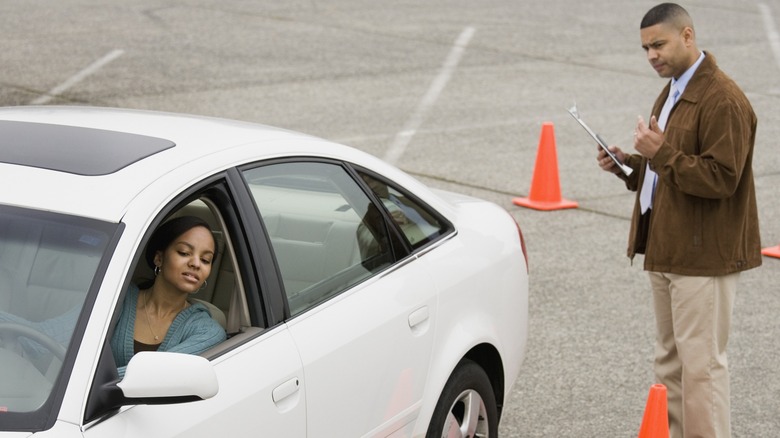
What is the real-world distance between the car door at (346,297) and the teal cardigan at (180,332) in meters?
0.25

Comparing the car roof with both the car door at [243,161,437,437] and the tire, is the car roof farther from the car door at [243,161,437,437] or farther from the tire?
the tire

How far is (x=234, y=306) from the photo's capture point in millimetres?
3986

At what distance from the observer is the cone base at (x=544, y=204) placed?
982 centimetres

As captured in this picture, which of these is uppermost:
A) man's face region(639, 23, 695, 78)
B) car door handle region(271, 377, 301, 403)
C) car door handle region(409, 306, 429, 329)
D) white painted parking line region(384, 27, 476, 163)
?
man's face region(639, 23, 695, 78)

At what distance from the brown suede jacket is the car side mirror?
2411 millimetres

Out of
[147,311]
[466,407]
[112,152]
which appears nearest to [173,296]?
[147,311]

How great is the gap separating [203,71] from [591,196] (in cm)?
601

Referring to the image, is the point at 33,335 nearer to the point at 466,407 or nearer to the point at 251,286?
the point at 251,286

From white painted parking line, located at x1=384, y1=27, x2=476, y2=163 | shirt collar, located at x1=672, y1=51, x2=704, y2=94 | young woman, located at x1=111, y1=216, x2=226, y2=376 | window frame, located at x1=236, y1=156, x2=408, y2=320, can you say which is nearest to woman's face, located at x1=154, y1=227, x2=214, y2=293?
young woman, located at x1=111, y1=216, x2=226, y2=376

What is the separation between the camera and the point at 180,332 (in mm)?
3865

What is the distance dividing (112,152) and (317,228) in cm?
87

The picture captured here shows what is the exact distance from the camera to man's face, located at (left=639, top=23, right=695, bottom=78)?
492 cm

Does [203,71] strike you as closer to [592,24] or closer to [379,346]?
[592,24]

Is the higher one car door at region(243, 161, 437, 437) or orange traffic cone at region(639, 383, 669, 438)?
car door at region(243, 161, 437, 437)
